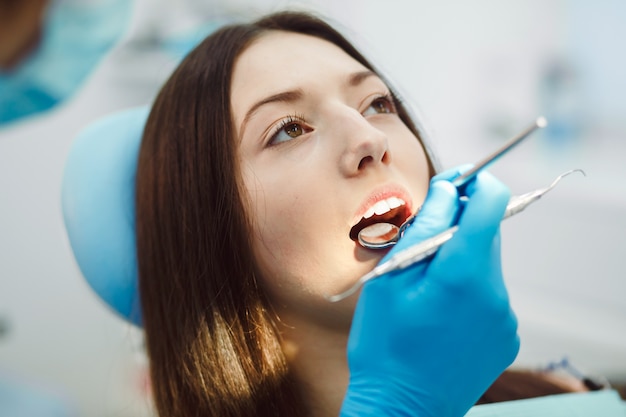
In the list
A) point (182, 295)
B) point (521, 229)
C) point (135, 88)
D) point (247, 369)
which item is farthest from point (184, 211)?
point (521, 229)

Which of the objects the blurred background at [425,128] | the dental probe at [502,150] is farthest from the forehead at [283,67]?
the blurred background at [425,128]

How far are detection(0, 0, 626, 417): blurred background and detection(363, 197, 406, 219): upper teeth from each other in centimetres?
113

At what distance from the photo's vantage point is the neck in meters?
0.87

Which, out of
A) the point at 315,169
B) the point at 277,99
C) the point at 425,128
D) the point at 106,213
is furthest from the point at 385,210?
the point at 425,128

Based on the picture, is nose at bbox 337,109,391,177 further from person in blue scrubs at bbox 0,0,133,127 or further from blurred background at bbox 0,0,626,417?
person in blue scrubs at bbox 0,0,133,127

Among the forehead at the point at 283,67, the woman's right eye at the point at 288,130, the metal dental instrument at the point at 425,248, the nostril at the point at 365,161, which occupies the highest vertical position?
the forehead at the point at 283,67

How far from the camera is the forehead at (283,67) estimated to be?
861 millimetres

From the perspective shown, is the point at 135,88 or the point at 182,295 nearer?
the point at 182,295

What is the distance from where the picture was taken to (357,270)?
2.51ft

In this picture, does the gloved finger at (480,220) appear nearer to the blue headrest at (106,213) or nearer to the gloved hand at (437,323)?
the gloved hand at (437,323)

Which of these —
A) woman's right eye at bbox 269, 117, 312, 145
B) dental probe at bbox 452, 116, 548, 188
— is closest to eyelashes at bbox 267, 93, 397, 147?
woman's right eye at bbox 269, 117, 312, 145

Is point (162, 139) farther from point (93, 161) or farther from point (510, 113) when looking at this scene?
point (510, 113)

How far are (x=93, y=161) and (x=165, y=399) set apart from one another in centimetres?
47

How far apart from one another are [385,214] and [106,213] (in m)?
0.56
